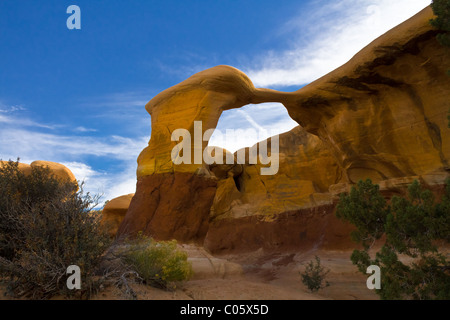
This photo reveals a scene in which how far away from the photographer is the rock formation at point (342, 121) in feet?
38.8

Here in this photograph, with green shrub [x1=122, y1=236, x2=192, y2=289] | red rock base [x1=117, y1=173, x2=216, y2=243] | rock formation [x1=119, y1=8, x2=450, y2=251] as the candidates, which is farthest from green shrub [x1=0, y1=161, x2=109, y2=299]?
red rock base [x1=117, y1=173, x2=216, y2=243]

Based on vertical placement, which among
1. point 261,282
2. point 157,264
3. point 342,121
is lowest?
point 261,282

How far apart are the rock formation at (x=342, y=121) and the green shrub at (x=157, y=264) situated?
4523 mm

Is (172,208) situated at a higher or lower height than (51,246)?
higher

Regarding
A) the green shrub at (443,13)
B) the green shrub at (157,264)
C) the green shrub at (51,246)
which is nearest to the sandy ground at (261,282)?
the green shrub at (157,264)

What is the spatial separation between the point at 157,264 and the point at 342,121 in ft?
35.7

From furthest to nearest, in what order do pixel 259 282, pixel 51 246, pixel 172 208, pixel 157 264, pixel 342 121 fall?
1. pixel 342 121
2. pixel 172 208
3. pixel 259 282
4. pixel 157 264
5. pixel 51 246

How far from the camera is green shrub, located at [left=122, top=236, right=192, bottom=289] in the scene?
678cm

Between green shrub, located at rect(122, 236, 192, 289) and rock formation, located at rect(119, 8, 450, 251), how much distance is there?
178 inches

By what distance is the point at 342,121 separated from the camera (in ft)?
48.9

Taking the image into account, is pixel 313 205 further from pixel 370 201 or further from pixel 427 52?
pixel 370 201

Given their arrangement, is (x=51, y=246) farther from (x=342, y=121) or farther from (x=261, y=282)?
(x=342, y=121)

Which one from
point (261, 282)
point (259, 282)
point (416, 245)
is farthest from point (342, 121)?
point (416, 245)
